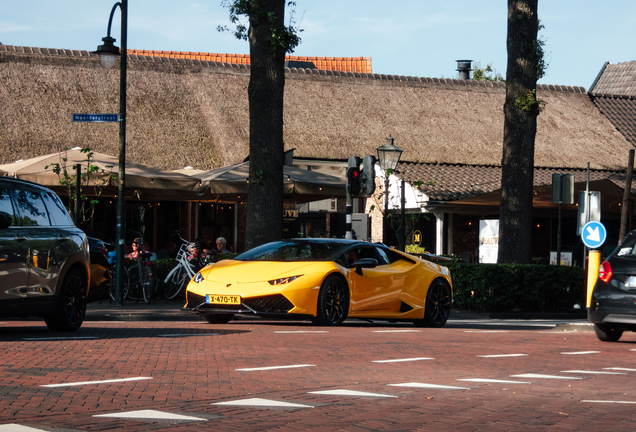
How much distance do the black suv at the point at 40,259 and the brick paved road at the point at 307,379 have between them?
1.21 feet

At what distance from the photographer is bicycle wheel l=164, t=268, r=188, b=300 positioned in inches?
732

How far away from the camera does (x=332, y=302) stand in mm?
13328

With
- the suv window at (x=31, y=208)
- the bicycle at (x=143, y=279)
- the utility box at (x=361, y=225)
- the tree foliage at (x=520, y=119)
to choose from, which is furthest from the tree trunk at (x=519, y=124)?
the suv window at (x=31, y=208)

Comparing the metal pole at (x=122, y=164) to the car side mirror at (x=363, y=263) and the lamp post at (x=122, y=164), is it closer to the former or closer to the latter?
the lamp post at (x=122, y=164)

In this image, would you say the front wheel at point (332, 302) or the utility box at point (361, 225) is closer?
the front wheel at point (332, 302)

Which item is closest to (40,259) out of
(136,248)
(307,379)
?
(307,379)

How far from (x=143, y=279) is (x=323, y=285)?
6.26 meters

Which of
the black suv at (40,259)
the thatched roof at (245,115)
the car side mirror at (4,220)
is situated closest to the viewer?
the car side mirror at (4,220)

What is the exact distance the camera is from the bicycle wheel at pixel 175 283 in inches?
732

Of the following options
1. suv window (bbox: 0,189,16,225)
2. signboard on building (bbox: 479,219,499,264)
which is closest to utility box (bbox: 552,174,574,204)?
signboard on building (bbox: 479,219,499,264)

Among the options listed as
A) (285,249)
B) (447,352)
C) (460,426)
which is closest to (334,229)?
(285,249)

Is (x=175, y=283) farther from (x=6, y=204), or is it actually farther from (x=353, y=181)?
(x=6, y=204)

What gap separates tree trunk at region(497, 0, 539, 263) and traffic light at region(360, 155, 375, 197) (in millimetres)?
3462

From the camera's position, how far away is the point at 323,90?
1373 inches
